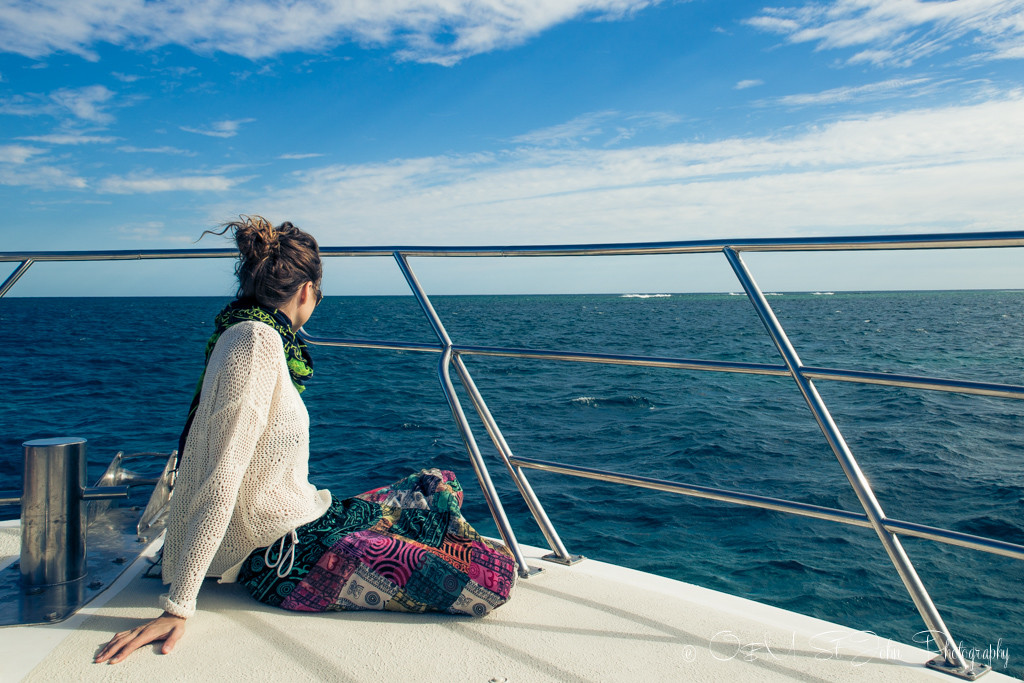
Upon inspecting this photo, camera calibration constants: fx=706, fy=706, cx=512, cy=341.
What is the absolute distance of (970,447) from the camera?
8141 mm

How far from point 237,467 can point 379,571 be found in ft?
1.17

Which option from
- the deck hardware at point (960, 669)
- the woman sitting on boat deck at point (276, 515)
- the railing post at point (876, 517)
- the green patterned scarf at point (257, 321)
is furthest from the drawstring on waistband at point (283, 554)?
the deck hardware at point (960, 669)

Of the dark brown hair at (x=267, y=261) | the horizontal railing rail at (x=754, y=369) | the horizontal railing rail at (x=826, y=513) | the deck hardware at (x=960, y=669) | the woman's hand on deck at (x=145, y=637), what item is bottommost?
the woman's hand on deck at (x=145, y=637)

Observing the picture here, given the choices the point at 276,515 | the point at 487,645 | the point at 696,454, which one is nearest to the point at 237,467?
the point at 276,515

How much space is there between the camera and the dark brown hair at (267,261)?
143 centimetres

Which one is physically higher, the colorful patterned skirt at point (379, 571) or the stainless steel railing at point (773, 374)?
the stainless steel railing at point (773, 374)

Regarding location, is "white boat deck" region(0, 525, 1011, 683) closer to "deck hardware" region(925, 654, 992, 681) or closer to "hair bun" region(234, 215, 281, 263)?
"deck hardware" region(925, 654, 992, 681)

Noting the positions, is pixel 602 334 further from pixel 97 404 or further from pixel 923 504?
pixel 923 504

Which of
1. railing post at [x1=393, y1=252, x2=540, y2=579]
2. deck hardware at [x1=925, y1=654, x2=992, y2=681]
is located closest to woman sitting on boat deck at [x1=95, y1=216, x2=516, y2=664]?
railing post at [x1=393, y1=252, x2=540, y2=579]

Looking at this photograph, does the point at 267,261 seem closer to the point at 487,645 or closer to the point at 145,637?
the point at 145,637

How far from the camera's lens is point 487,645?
1356 mm

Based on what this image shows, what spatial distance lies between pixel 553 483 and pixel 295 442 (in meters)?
4.87

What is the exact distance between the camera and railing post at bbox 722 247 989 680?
50.8 inches

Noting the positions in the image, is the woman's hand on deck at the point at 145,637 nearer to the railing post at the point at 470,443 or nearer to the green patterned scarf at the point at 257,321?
the green patterned scarf at the point at 257,321
